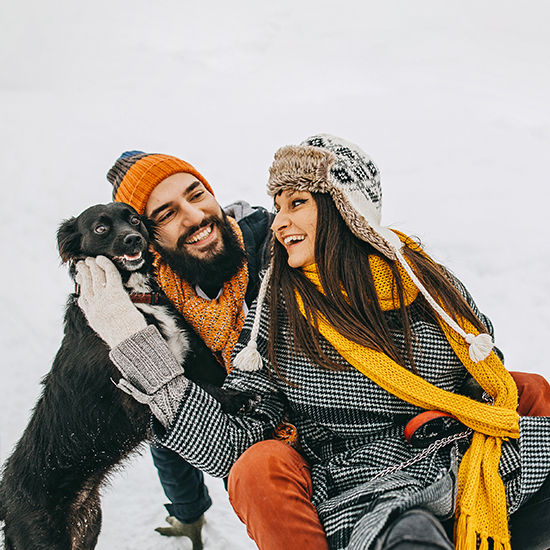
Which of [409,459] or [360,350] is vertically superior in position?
[360,350]

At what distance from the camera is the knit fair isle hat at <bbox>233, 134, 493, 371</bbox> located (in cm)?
133

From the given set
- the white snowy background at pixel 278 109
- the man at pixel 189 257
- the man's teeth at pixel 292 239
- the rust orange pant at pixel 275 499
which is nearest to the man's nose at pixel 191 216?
the man at pixel 189 257

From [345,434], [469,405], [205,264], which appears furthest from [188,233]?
[469,405]

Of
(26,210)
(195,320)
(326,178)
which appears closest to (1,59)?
(26,210)

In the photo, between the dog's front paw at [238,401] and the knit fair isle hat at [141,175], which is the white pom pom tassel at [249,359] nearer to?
the dog's front paw at [238,401]

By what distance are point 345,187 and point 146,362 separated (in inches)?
32.6

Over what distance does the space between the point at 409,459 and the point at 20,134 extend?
4.52 m

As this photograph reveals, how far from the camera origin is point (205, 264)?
181 centimetres

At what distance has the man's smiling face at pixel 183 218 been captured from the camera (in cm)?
181

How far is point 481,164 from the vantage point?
388cm

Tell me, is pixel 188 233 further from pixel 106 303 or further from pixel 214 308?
pixel 106 303

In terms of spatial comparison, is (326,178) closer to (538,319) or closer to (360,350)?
(360,350)

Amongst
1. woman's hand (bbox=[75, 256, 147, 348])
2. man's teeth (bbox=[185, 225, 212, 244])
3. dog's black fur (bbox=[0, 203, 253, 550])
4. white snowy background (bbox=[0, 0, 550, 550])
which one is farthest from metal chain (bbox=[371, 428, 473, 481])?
white snowy background (bbox=[0, 0, 550, 550])

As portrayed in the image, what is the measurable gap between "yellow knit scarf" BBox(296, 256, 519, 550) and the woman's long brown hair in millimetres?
26
